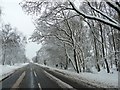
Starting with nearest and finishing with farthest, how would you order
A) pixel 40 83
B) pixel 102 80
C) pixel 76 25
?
1. pixel 102 80
2. pixel 40 83
3. pixel 76 25

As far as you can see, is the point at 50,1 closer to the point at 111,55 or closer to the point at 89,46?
the point at 111,55

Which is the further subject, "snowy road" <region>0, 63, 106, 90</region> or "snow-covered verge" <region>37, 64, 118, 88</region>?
"snowy road" <region>0, 63, 106, 90</region>

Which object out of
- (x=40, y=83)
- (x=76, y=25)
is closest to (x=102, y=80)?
(x=40, y=83)

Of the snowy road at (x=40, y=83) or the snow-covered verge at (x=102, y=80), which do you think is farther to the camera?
the snowy road at (x=40, y=83)

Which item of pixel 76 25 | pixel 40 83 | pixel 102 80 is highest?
pixel 76 25

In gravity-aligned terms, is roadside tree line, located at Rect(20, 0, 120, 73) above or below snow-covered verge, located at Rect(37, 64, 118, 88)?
above

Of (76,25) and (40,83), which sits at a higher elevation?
(76,25)

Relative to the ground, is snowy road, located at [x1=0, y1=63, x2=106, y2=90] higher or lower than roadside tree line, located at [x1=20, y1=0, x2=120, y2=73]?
lower

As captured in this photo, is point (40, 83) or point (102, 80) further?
point (40, 83)

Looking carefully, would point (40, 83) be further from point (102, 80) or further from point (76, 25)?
point (76, 25)

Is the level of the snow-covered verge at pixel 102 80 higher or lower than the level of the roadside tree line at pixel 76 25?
lower

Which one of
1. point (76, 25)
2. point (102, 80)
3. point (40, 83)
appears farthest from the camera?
point (76, 25)

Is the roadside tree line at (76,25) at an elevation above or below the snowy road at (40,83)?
above

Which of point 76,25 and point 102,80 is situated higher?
point 76,25
